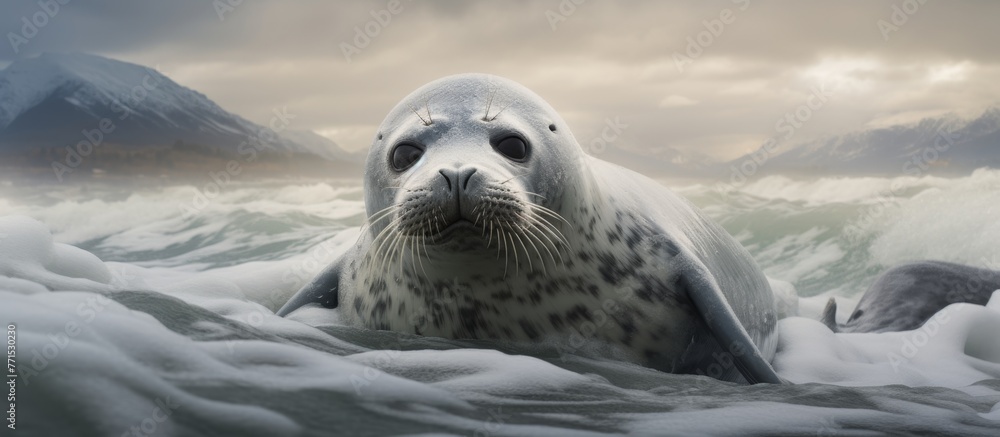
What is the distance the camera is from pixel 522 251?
3.56 meters

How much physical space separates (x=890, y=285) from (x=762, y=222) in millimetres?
8398

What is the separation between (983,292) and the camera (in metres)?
6.57

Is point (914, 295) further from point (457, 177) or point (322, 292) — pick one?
point (457, 177)

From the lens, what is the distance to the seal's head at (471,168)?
3172mm

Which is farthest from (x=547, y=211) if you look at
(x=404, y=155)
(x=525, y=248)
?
(x=404, y=155)

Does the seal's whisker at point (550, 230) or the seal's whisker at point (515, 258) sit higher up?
the seal's whisker at point (550, 230)

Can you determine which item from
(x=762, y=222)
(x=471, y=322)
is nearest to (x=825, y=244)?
(x=762, y=222)

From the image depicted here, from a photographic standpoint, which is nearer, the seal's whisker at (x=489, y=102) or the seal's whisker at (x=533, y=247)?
the seal's whisker at (x=533, y=247)

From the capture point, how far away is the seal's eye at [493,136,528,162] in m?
3.56

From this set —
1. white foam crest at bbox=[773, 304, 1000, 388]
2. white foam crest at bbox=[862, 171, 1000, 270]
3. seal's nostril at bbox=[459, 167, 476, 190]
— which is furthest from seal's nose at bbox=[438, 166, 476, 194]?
white foam crest at bbox=[862, 171, 1000, 270]

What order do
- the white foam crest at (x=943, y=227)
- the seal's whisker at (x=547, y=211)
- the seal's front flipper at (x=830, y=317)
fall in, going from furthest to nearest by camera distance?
the white foam crest at (x=943, y=227), the seal's front flipper at (x=830, y=317), the seal's whisker at (x=547, y=211)

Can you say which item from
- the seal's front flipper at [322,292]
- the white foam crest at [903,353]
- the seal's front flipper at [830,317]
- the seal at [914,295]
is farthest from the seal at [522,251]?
the seal's front flipper at [830,317]

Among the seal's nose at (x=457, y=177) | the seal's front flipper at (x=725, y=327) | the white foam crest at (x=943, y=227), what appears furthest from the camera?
the white foam crest at (x=943, y=227)

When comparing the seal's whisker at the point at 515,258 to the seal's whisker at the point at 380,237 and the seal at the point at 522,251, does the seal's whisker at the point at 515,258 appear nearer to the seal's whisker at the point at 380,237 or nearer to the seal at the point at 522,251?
the seal at the point at 522,251
